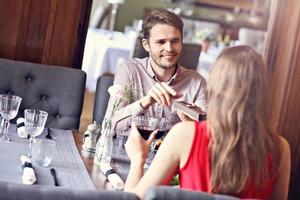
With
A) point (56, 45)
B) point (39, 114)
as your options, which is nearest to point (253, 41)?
point (56, 45)

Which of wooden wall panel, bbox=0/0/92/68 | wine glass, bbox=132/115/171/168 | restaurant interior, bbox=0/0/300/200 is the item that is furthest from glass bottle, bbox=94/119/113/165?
wooden wall panel, bbox=0/0/92/68

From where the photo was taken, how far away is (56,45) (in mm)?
2773

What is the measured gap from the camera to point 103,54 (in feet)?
16.9

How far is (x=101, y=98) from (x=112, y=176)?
0.95 metres

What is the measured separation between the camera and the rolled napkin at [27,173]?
5.11 feet

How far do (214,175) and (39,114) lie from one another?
75 centimetres

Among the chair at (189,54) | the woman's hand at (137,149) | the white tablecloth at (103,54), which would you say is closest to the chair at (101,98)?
the woman's hand at (137,149)

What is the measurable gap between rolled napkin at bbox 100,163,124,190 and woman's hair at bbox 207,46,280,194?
361 mm

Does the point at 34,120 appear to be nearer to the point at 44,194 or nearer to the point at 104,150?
the point at 104,150

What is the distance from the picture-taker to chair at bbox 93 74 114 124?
102 inches

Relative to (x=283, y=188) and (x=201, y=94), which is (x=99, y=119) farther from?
(x=283, y=188)

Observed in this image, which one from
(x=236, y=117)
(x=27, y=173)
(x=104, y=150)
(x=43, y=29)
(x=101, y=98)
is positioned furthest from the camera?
(x=43, y=29)

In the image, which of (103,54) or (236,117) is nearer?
(236,117)

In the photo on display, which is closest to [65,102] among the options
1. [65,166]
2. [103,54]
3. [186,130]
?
[65,166]
